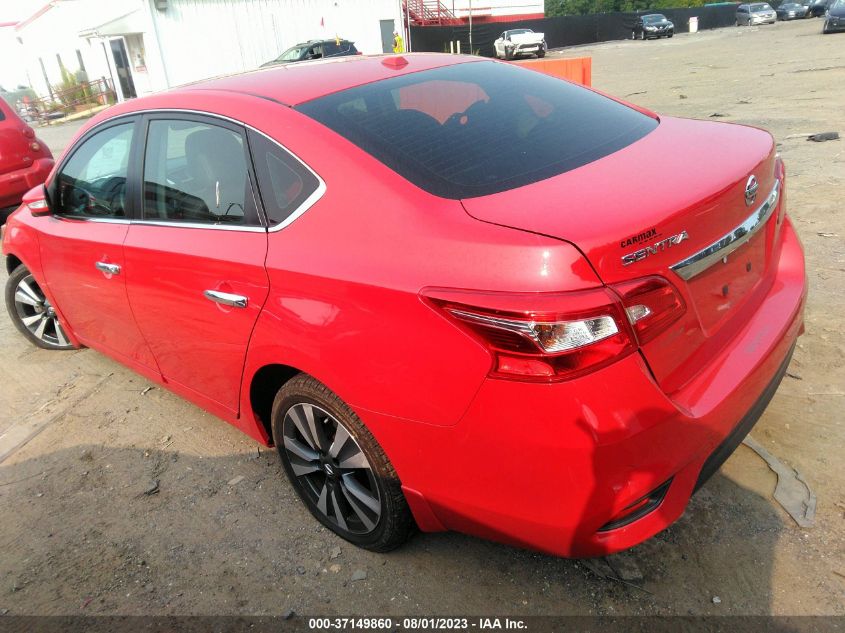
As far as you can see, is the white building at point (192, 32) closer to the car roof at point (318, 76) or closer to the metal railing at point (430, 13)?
the metal railing at point (430, 13)

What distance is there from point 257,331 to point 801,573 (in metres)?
2.09

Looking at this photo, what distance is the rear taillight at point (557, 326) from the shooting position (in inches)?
66.7

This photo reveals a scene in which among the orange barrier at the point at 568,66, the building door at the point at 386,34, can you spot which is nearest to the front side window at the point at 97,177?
the orange barrier at the point at 568,66

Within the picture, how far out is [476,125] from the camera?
8.19 feet

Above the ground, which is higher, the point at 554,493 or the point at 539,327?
the point at 539,327

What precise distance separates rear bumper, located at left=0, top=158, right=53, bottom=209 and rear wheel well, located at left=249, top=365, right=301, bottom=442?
681cm

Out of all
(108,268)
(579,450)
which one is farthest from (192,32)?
(579,450)

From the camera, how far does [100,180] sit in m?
3.37

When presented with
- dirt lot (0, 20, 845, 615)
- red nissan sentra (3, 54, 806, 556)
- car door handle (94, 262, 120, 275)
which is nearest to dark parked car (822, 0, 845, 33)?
dirt lot (0, 20, 845, 615)

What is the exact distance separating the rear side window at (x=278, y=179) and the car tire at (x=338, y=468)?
0.62 m

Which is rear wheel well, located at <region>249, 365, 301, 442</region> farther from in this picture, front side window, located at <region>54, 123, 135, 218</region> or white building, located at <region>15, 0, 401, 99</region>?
white building, located at <region>15, 0, 401, 99</region>

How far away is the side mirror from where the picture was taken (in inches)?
146

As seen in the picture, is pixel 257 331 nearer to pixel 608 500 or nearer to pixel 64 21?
pixel 608 500

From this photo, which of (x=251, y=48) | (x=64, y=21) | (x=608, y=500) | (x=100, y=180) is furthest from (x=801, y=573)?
(x=64, y=21)
